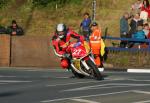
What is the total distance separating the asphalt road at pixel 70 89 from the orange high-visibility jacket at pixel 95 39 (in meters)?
4.40

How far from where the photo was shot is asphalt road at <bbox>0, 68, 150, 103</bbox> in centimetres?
1471

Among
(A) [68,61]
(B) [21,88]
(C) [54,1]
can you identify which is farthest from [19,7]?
(B) [21,88]

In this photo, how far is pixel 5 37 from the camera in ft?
88.6

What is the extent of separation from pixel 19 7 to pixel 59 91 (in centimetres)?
2044

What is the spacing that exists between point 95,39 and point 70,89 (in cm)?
914

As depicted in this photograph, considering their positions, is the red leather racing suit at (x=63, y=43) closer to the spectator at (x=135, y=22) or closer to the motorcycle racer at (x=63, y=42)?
the motorcycle racer at (x=63, y=42)

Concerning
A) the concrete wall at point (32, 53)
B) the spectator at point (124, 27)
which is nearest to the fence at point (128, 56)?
the spectator at point (124, 27)

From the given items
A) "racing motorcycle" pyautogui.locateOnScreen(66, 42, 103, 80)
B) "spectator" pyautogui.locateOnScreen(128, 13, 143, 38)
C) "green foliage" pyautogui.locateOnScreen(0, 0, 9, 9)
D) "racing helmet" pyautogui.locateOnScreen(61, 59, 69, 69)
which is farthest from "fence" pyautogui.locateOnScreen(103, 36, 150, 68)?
"green foliage" pyautogui.locateOnScreen(0, 0, 9, 9)

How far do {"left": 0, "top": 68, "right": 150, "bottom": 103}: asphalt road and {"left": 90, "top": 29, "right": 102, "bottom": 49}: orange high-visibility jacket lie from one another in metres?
4.40

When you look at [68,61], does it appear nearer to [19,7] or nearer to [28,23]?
[28,23]

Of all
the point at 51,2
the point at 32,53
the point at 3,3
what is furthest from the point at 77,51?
the point at 3,3

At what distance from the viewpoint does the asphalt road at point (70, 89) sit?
1471 centimetres

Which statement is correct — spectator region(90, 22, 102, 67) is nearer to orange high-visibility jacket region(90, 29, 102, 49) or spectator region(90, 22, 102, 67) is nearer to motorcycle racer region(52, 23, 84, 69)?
orange high-visibility jacket region(90, 29, 102, 49)

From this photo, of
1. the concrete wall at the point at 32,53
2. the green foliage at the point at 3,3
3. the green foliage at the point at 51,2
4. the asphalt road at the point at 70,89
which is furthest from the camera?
the green foliage at the point at 3,3
